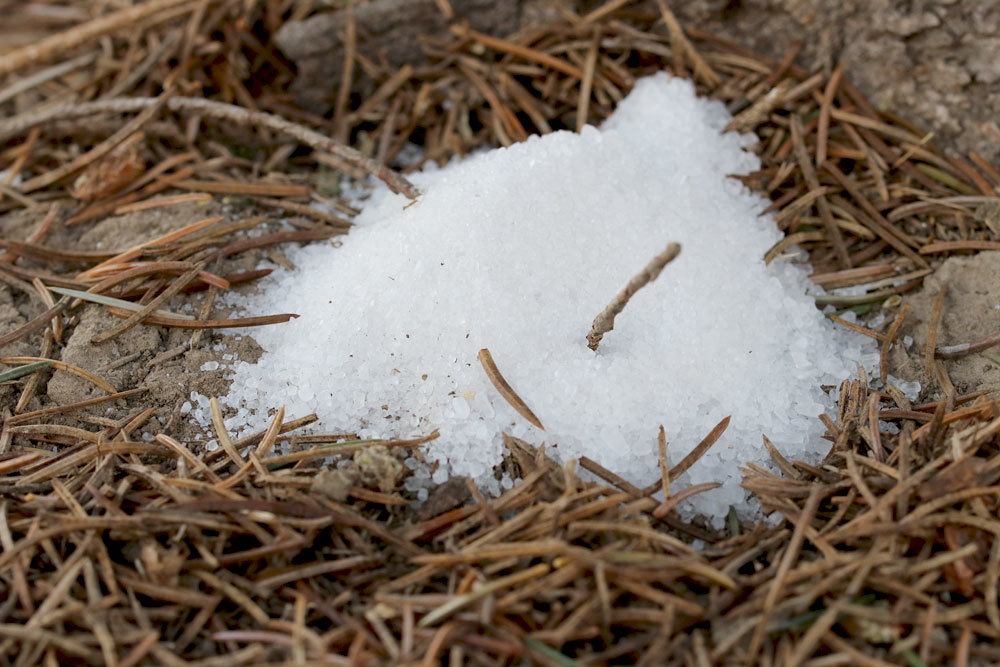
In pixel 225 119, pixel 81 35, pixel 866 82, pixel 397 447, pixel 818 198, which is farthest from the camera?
pixel 81 35

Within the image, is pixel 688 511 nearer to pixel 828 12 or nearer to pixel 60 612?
pixel 60 612

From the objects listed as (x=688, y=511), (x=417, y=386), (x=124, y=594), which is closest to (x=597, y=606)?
(x=688, y=511)

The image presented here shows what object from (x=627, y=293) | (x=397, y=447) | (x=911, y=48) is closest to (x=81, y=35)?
(x=397, y=447)

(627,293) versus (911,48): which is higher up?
(911,48)

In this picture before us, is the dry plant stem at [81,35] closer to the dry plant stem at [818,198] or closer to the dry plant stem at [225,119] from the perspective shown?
the dry plant stem at [225,119]

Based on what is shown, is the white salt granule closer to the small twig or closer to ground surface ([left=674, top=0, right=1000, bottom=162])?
the small twig

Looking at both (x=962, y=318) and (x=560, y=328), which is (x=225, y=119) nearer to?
(x=560, y=328)

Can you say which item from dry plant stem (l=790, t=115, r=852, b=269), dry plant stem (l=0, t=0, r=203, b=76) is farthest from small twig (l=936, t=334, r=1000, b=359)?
dry plant stem (l=0, t=0, r=203, b=76)

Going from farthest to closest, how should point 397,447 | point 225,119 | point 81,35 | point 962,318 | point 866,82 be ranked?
point 81,35
point 225,119
point 866,82
point 962,318
point 397,447
